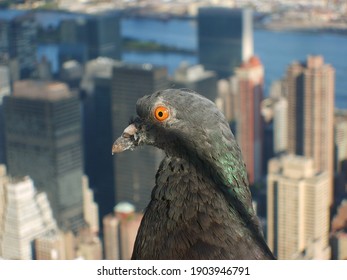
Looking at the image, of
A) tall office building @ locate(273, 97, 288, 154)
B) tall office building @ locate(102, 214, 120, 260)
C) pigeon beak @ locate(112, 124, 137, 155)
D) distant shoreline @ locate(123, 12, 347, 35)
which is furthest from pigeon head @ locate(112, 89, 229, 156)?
tall office building @ locate(273, 97, 288, 154)

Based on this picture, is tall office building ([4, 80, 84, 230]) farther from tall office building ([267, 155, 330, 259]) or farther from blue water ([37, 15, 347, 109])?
tall office building ([267, 155, 330, 259])

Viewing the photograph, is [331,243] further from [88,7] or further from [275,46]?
[88,7]

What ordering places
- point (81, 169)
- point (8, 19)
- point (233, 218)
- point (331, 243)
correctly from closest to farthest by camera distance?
point (233, 218) → point (331, 243) → point (8, 19) → point (81, 169)

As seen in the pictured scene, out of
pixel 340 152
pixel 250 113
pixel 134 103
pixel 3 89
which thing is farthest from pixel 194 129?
pixel 250 113

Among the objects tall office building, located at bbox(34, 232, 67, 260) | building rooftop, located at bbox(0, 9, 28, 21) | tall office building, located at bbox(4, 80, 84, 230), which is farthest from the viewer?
tall office building, located at bbox(4, 80, 84, 230)

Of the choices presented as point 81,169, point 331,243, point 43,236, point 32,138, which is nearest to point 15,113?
point 32,138

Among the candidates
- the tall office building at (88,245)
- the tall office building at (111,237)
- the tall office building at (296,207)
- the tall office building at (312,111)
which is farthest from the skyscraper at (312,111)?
the tall office building at (88,245)
